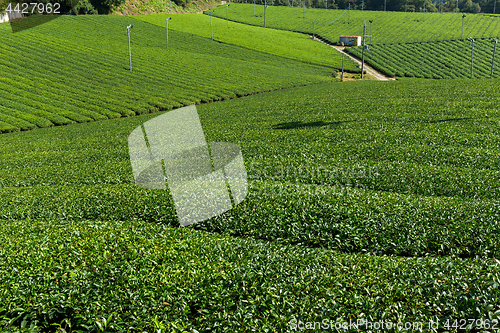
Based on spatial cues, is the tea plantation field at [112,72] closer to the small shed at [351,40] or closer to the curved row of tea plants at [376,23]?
the small shed at [351,40]

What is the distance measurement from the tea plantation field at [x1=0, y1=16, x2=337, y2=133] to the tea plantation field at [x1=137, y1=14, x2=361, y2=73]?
5879mm

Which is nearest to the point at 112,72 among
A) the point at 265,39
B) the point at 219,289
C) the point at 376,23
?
the point at 265,39

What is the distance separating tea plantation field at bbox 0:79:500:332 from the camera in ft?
22.6

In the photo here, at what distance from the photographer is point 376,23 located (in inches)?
5699

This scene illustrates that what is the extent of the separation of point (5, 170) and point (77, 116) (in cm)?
2662

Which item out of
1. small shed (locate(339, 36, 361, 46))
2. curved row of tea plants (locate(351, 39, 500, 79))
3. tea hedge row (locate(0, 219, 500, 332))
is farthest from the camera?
small shed (locate(339, 36, 361, 46))

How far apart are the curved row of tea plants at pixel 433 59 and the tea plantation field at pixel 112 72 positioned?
19104 mm

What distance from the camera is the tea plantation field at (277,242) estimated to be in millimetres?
6879

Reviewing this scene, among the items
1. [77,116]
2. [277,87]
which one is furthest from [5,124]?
[277,87]

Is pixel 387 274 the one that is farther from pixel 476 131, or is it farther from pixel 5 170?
pixel 5 170

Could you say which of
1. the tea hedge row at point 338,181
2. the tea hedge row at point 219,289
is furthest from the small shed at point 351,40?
the tea hedge row at point 219,289

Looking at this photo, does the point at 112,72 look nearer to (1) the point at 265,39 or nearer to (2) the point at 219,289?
(1) the point at 265,39

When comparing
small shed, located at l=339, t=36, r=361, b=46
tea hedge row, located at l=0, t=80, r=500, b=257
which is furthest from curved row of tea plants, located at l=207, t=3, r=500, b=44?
tea hedge row, located at l=0, t=80, r=500, b=257

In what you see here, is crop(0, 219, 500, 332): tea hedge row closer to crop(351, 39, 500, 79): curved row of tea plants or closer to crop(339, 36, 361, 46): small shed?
crop(351, 39, 500, 79): curved row of tea plants
